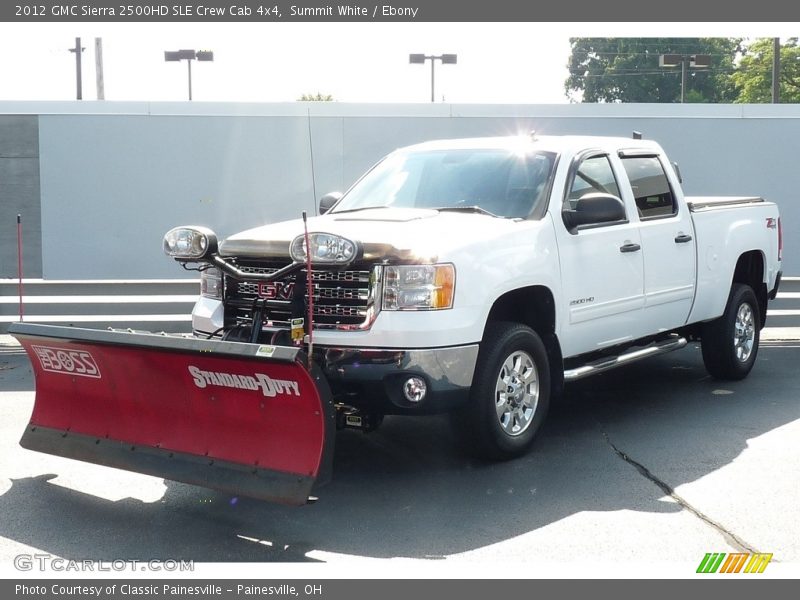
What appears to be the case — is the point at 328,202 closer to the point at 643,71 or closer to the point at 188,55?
the point at 188,55

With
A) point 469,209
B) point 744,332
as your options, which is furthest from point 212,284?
point 744,332

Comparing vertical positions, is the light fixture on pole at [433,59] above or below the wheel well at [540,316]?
above

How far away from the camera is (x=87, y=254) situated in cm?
1780

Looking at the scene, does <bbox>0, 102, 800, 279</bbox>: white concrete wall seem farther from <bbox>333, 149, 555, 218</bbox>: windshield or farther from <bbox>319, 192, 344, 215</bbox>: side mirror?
<bbox>333, 149, 555, 218</bbox>: windshield

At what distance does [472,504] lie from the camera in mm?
5418

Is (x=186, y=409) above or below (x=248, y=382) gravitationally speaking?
below

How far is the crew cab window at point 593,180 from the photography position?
6.89m

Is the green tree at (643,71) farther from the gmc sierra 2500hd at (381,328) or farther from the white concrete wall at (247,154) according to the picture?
the gmc sierra 2500hd at (381,328)

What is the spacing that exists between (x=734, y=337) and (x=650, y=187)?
5.83ft

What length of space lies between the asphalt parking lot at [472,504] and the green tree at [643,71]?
72019mm

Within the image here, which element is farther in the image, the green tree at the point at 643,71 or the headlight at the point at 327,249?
the green tree at the point at 643,71

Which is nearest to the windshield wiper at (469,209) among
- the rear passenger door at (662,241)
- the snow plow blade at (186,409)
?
the rear passenger door at (662,241)

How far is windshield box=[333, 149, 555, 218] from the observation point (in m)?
6.62

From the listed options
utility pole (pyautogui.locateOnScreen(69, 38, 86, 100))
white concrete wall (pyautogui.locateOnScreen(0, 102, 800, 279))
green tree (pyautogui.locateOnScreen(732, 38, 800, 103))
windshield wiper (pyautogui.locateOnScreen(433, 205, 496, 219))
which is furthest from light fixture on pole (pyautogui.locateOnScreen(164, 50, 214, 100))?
windshield wiper (pyautogui.locateOnScreen(433, 205, 496, 219))
